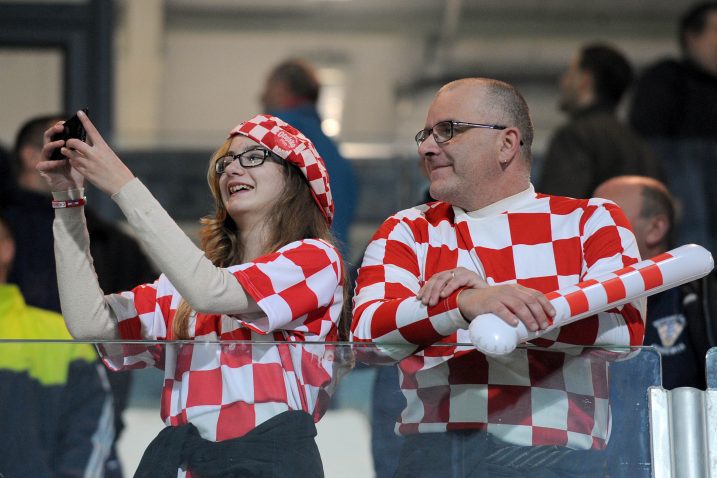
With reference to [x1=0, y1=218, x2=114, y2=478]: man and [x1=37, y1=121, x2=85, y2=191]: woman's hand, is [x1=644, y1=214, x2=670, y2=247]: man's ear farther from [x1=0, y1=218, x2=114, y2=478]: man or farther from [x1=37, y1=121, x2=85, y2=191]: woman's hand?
[x1=0, y1=218, x2=114, y2=478]: man

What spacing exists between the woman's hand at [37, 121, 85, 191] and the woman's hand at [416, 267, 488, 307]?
0.67 meters

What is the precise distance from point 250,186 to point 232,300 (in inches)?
12.3

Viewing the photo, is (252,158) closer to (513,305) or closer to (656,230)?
(513,305)

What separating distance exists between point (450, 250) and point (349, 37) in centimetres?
923

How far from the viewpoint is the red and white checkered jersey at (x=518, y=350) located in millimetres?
2051

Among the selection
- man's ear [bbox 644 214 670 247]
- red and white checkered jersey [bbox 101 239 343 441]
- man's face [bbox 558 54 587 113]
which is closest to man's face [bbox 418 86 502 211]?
red and white checkered jersey [bbox 101 239 343 441]

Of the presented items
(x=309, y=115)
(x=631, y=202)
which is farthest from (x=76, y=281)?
(x=309, y=115)

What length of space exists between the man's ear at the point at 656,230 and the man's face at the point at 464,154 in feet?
3.28

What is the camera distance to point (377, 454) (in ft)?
6.68

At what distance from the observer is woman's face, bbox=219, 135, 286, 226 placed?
93.8 inches

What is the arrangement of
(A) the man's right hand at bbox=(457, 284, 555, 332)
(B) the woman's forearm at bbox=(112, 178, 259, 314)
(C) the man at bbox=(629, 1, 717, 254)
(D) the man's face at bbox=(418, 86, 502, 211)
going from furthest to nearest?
(C) the man at bbox=(629, 1, 717, 254) < (D) the man's face at bbox=(418, 86, 502, 211) < (B) the woman's forearm at bbox=(112, 178, 259, 314) < (A) the man's right hand at bbox=(457, 284, 555, 332)

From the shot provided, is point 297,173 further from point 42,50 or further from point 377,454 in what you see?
point 42,50

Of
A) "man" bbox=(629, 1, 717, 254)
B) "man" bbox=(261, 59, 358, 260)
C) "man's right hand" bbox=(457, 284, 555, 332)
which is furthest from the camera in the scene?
"man" bbox=(629, 1, 717, 254)

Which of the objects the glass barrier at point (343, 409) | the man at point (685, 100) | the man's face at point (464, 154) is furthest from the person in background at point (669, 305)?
the man at point (685, 100)
